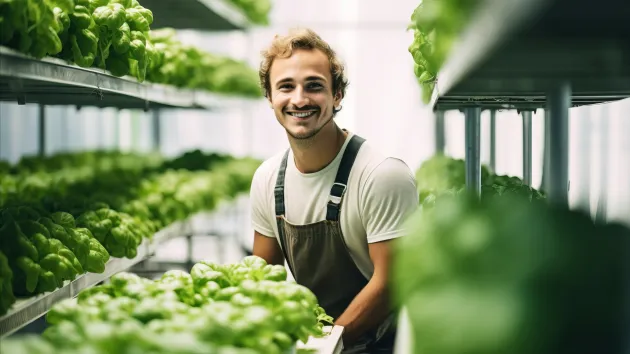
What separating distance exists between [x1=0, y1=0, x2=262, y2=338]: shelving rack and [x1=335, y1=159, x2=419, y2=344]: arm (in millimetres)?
914

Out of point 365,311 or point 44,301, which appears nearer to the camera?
point 44,301

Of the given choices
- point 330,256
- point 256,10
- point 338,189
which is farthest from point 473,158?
point 256,10

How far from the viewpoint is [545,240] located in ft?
3.47

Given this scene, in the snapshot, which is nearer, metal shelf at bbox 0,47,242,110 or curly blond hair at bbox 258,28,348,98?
metal shelf at bbox 0,47,242,110

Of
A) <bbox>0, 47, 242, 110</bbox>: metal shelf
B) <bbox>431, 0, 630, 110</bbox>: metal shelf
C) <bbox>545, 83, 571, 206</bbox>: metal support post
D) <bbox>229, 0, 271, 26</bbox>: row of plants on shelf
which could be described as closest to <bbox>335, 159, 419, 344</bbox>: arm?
<bbox>0, 47, 242, 110</bbox>: metal shelf

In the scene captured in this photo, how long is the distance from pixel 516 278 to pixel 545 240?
0.07 meters

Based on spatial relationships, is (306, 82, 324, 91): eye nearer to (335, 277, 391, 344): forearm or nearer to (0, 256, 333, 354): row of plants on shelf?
(335, 277, 391, 344): forearm

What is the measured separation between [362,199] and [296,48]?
25.2 inches

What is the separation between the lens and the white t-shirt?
2.82m

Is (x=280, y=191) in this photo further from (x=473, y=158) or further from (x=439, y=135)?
(x=439, y=135)

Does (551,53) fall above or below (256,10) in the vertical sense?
below

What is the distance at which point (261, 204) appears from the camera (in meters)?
3.18

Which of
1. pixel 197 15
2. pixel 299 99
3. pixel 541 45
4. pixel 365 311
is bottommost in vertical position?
pixel 365 311

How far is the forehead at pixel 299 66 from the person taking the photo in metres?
2.99
